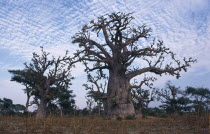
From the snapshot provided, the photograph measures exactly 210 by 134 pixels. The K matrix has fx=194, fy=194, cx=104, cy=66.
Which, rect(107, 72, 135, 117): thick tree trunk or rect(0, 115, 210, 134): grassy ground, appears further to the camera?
rect(107, 72, 135, 117): thick tree trunk

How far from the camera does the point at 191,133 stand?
4852 millimetres

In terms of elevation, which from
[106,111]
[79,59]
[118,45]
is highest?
[118,45]

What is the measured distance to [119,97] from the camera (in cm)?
1541

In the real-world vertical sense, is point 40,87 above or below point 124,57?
below

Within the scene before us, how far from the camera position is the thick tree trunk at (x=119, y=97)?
15180 mm

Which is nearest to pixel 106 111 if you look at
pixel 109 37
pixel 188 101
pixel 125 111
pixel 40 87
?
pixel 125 111

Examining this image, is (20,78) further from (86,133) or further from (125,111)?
(86,133)

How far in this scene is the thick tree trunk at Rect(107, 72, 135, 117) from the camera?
15180 mm

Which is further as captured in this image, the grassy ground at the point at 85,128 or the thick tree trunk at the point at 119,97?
the thick tree trunk at the point at 119,97

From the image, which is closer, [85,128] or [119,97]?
[85,128]

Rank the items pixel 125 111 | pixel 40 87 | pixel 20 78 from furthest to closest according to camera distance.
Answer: pixel 20 78, pixel 40 87, pixel 125 111

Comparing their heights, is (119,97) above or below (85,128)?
above

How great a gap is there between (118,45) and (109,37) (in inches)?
44.2

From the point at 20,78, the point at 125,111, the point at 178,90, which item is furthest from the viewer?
the point at 178,90
